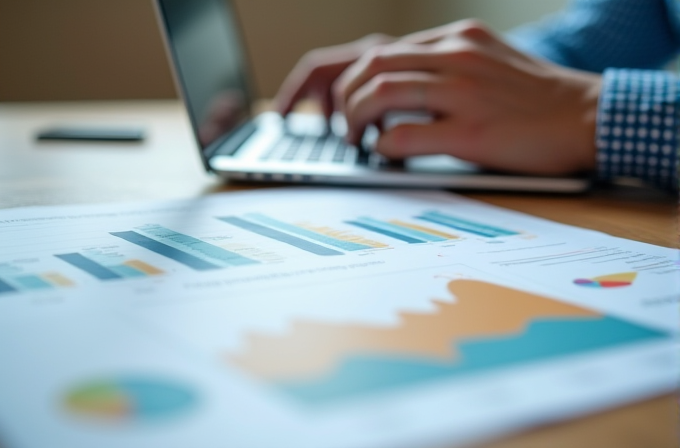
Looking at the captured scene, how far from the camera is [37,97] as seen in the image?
86.4 inches

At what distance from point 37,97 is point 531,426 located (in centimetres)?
225

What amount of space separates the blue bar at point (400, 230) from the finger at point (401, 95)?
0.71 feet

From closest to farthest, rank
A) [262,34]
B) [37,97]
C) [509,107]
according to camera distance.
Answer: [509,107] < [37,97] < [262,34]

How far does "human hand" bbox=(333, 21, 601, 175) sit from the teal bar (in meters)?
0.19

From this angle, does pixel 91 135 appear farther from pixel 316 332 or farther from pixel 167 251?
pixel 316 332

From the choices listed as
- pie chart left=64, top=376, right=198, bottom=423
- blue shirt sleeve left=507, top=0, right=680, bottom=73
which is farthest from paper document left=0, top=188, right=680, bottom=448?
blue shirt sleeve left=507, top=0, right=680, bottom=73

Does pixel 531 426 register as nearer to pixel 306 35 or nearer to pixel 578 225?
pixel 578 225

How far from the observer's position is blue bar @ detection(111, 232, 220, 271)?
0.42 meters

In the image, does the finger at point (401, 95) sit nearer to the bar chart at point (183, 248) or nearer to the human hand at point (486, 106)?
the human hand at point (486, 106)

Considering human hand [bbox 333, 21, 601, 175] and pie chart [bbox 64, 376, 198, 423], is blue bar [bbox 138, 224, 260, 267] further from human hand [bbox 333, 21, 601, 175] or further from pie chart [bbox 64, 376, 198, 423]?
human hand [bbox 333, 21, 601, 175]

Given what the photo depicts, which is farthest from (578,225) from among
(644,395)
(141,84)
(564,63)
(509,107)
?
(141,84)

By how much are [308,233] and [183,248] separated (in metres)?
0.10

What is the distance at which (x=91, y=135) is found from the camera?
0.98 meters

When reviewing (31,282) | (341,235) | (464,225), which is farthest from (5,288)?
(464,225)
